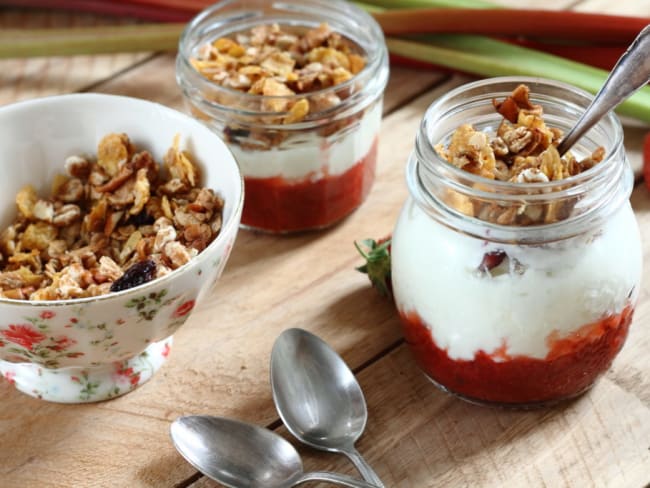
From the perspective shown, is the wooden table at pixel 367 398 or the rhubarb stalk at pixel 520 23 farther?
the rhubarb stalk at pixel 520 23

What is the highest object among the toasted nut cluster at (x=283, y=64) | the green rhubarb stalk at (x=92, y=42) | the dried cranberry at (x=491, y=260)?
the dried cranberry at (x=491, y=260)

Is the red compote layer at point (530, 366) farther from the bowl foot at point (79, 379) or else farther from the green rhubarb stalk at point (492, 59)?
the green rhubarb stalk at point (492, 59)

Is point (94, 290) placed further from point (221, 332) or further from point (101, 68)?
point (101, 68)

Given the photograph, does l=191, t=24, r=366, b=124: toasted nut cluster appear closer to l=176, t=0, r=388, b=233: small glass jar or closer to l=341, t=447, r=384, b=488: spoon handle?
l=176, t=0, r=388, b=233: small glass jar

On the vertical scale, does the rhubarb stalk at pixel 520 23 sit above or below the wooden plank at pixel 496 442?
above

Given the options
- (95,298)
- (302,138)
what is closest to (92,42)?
(302,138)

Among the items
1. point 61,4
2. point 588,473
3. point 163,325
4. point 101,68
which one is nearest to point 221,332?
point 163,325

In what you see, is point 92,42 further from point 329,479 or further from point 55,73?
point 329,479

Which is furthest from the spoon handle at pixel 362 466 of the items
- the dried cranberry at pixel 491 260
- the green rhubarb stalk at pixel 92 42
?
the green rhubarb stalk at pixel 92 42

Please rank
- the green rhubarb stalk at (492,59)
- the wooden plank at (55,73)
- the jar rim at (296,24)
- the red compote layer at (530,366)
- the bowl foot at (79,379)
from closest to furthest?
the red compote layer at (530,366)
the bowl foot at (79,379)
the jar rim at (296,24)
the green rhubarb stalk at (492,59)
the wooden plank at (55,73)
